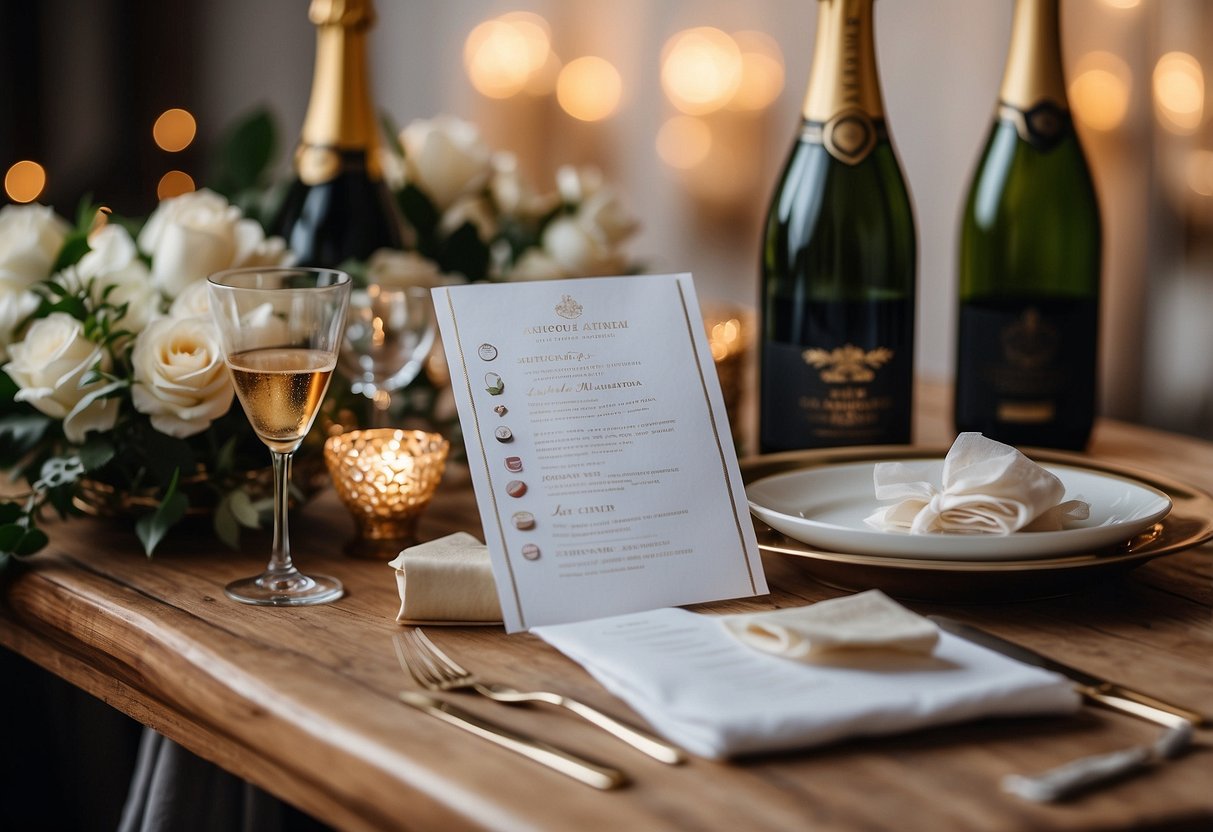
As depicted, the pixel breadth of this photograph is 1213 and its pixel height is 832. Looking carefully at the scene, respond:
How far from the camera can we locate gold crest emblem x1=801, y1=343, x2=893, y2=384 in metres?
1.11

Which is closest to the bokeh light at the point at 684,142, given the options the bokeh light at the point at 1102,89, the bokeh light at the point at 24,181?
the bokeh light at the point at 1102,89

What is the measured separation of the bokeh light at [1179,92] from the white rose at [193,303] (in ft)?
7.05

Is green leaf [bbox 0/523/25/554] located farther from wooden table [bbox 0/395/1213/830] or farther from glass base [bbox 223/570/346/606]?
glass base [bbox 223/570/346/606]

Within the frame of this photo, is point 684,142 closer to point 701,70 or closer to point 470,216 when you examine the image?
point 701,70

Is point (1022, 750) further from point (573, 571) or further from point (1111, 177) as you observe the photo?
point (1111, 177)

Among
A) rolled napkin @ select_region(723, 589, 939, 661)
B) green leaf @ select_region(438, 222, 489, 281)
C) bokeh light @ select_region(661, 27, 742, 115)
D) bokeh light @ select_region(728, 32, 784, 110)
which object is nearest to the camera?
rolled napkin @ select_region(723, 589, 939, 661)

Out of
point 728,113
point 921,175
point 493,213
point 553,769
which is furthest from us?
point 728,113

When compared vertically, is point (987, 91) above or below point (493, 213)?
above

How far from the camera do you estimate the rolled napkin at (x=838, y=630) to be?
677mm

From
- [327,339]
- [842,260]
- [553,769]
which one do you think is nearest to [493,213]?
[842,260]

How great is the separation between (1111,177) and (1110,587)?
1.98 m

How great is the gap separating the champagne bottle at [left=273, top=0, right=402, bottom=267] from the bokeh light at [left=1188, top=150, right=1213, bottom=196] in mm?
1774

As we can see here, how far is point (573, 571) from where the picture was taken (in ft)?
2.65

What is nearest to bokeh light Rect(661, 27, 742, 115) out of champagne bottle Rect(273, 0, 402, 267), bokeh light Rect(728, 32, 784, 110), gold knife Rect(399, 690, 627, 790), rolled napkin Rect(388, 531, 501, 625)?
bokeh light Rect(728, 32, 784, 110)
